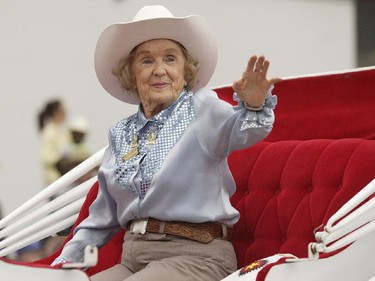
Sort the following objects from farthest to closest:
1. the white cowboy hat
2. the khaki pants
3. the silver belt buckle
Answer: the white cowboy hat
the silver belt buckle
the khaki pants

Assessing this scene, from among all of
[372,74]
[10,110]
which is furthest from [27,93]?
[372,74]

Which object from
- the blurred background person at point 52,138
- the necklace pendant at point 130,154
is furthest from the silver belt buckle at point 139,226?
the blurred background person at point 52,138

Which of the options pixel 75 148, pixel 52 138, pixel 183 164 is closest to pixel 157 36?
pixel 183 164

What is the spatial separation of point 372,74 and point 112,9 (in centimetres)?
544

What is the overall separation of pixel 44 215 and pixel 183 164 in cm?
79

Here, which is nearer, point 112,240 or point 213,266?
point 213,266

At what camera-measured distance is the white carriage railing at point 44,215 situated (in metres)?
3.50

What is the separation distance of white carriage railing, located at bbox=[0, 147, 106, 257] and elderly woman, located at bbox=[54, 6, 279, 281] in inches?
12.2

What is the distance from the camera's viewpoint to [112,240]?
344 cm

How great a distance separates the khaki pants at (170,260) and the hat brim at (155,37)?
19.4 inches

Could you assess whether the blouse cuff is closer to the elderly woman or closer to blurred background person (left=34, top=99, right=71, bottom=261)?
the elderly woman

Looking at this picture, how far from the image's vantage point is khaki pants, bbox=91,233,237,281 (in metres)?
2.85

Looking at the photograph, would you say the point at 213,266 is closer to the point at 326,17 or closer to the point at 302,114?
the point at 302,114

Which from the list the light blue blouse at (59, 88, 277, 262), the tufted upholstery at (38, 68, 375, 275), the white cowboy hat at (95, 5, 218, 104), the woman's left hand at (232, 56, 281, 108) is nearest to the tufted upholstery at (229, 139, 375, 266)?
the tufted upholstery at (38, 68, 375, 275)
